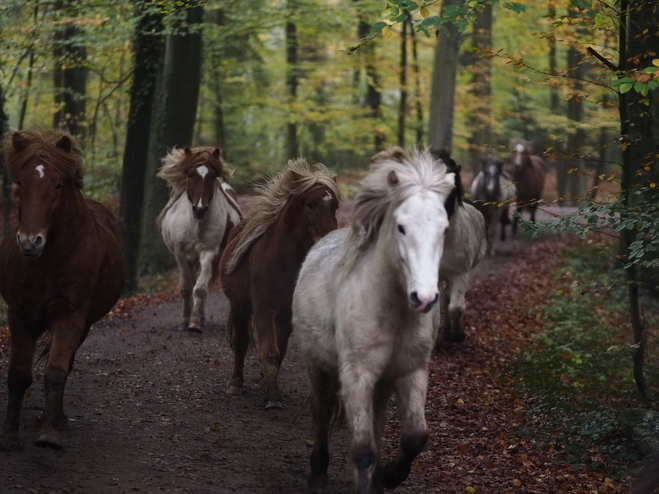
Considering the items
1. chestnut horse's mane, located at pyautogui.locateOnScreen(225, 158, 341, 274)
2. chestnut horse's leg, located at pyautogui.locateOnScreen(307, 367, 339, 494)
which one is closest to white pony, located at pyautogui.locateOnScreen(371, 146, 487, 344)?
chestnut horse's mane, located at pyautogui.locateOnScreen(225, 158, 341, 274)

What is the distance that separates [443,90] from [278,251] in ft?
46.9

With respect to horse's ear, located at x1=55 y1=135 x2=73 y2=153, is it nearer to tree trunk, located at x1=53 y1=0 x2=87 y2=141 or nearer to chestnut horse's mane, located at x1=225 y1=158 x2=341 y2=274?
chestnut horse's mane, located at x1=225 y1=158 x2=341 y2=274

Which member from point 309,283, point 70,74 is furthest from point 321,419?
point 70,74

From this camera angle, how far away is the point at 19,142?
5871 millimetres

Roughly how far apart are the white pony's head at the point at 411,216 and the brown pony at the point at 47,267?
238 cm

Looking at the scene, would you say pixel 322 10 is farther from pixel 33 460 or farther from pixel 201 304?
pixel 33 460

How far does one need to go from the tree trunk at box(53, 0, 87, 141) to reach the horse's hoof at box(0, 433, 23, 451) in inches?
430

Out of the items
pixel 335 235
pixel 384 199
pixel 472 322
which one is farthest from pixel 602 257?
pixel 384 199

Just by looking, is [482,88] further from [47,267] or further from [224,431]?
[47,267]

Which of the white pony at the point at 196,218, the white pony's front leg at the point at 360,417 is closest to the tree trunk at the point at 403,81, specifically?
the white pony at the point at 196,218

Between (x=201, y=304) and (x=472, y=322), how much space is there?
4.85 metres

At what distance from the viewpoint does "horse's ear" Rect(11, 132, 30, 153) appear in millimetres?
→ 5852

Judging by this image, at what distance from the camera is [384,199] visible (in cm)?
493

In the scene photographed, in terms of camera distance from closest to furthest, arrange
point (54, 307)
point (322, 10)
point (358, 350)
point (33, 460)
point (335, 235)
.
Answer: point (358, 350)
point (33, 460)
point (54, 307)
point (335, 235)
point (322, 10)
